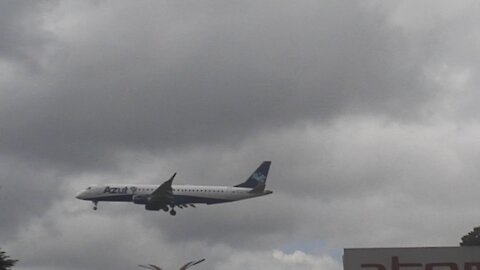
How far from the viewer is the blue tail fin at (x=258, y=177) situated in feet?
528

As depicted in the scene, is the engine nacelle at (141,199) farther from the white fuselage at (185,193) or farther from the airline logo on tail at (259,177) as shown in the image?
the airline logo on tail at (259,177)

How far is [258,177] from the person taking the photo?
16312cm

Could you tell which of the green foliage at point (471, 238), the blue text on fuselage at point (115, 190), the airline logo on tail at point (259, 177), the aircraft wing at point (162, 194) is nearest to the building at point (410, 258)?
the green foliage at point (471, 238)

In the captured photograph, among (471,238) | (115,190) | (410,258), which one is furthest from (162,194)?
(410,258)

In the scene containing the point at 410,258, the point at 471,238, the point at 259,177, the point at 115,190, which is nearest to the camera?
the point at 410,258

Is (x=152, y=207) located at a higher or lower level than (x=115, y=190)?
lower

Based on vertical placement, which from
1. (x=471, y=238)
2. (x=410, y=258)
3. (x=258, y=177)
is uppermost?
(x=258, y=177)

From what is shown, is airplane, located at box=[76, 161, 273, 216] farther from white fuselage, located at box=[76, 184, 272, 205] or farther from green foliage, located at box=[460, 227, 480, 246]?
green foliage, located at box=[460, 227, 480, 246]

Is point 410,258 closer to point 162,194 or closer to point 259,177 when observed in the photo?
point 162,194

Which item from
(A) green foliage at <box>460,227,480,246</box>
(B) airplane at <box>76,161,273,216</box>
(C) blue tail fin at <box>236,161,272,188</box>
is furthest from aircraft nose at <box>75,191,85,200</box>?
(A) green foliage at <box>460,227,480,246</box>

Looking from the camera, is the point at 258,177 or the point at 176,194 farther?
the point at 258,177

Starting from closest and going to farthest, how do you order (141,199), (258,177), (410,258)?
(410,258) < (141,199) < (258,177)

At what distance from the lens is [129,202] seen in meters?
156

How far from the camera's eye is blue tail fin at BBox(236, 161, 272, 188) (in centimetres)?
16100
